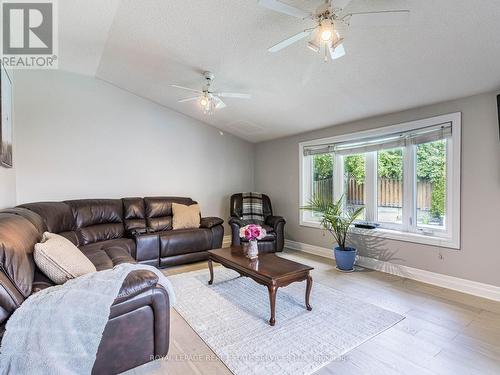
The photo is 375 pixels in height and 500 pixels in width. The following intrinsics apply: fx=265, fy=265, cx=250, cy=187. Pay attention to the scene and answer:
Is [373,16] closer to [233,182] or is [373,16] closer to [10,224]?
[10,224]

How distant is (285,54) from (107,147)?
3.29 m

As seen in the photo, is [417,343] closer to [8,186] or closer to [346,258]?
[346,258]

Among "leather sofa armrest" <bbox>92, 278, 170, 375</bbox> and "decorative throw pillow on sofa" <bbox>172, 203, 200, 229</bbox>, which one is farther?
"decorative throw pillow on sofa" <bbox>172, 203, 200, 229</bbox>

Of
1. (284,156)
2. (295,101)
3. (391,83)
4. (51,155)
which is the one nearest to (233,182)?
(284,156)

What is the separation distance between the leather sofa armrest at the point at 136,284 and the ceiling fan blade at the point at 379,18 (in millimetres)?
2182

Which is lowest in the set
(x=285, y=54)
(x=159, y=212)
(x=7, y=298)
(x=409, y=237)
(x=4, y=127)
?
(x=409, y=237)

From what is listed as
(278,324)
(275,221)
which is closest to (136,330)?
(278,324)

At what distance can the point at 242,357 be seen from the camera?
1.91 metres

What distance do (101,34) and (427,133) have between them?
4.13m

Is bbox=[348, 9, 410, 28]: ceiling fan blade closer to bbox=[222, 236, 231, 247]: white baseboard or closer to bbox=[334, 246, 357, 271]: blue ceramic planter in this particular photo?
bbox=[334, 246, 357, 271]: blue ceramic planter

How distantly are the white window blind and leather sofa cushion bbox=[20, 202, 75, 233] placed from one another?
13.0ft

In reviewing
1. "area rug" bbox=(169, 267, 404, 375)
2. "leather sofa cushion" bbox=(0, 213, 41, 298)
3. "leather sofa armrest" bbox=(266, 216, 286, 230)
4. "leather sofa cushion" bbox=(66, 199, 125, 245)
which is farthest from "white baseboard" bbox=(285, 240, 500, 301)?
"leather sofa cushion" bbox=(0, 213, 41, 298)

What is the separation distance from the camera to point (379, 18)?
1.76 meters

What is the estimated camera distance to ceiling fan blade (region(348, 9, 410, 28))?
1693 mm
